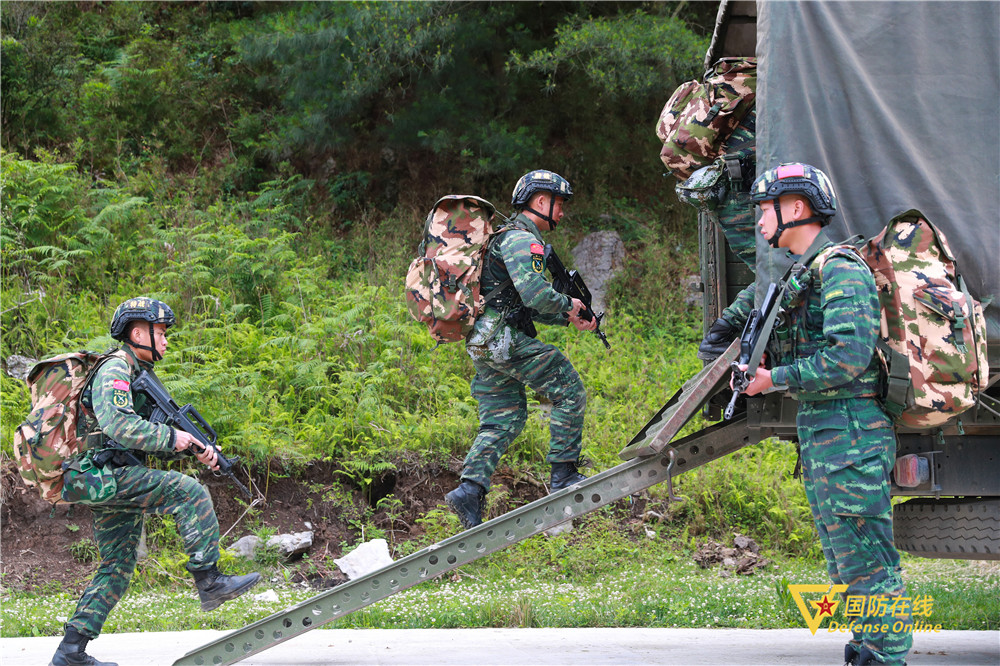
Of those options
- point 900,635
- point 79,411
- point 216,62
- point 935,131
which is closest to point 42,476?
point 79,411

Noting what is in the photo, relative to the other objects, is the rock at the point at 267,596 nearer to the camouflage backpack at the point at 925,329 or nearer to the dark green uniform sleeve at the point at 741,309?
the dark green uniform sleeve at the point at 741,309

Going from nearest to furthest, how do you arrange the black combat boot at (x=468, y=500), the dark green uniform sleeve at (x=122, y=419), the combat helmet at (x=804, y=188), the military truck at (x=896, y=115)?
the combat helmet at (x=804, y=188) → the military truck at (x=896, y=115) → the dark green uniform sleeve at (x=122, y=419) → the black combat boot at (x=468, y=500)

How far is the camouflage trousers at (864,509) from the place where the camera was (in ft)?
12.7

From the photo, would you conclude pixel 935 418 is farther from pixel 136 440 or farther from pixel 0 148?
pixel 0 148

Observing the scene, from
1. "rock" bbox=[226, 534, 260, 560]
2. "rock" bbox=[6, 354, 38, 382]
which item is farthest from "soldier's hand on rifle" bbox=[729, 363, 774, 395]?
"rock" bbox=[6, 354, 38, 382]

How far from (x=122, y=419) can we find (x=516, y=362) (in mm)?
2142

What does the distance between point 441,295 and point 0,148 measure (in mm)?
9495

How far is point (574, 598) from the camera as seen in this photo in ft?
22.5

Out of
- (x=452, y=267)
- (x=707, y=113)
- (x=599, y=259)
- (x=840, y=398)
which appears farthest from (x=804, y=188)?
(x=599, y=259)

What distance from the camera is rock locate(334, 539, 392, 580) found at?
7633 millimetres

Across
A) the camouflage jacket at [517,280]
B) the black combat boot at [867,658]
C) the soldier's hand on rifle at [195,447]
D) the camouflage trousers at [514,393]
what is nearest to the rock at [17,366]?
the soldier's hand on rifle at [195,447]

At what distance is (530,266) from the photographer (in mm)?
5160

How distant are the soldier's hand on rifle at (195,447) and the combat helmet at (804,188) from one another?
307cm

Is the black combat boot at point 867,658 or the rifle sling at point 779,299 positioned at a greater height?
the rifle sling at point 779,299
